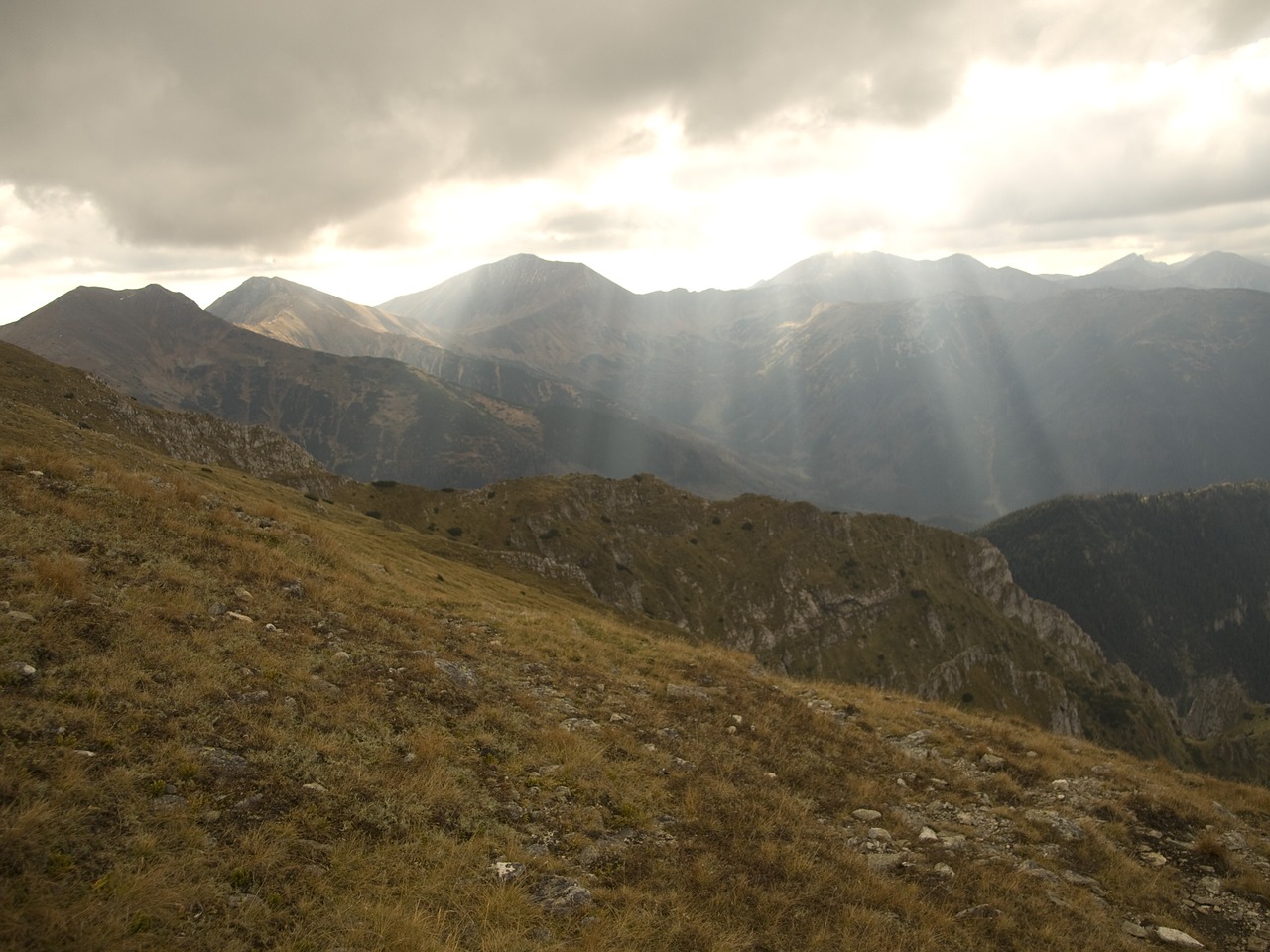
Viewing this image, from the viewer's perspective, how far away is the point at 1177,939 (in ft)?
40.6

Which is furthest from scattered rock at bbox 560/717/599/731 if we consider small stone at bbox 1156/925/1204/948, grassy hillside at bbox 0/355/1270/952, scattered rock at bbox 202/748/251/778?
small stone at bbox 1156/925/1204/948

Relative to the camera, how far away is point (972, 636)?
17862cm

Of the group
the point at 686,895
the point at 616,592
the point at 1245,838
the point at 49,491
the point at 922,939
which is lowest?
the point at 616,592

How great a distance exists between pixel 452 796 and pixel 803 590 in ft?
545

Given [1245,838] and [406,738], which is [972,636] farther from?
[406,738]

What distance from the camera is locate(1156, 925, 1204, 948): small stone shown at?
485 inches

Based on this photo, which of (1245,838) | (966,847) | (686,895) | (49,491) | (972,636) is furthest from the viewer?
(972,636)

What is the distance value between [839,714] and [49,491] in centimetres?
2632

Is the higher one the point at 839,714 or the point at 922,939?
the point at 922,939

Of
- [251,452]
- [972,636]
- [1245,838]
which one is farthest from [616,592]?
[1245,838]

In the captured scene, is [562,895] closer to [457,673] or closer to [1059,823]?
[457,673]

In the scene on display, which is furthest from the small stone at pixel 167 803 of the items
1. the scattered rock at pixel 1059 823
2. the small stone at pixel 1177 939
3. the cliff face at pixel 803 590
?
the cliff face at pixel 803 590

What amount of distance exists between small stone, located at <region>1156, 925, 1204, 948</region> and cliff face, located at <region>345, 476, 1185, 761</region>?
121 m

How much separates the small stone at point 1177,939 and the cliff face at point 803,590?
121 m
